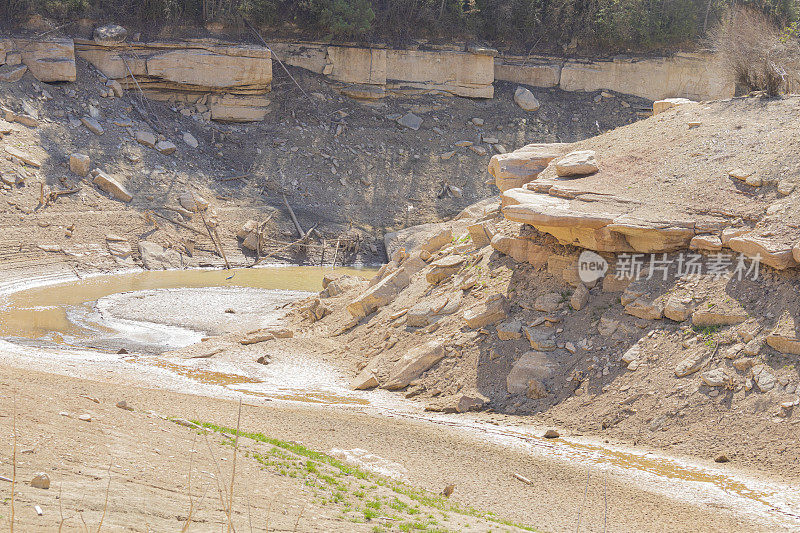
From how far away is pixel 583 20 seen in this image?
113ft

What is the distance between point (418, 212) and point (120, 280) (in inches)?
428

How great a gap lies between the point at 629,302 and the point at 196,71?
20.9 m

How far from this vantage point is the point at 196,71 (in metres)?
28.6

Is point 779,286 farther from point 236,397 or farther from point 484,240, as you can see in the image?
point 236,397

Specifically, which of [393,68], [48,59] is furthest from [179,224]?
[393,68]

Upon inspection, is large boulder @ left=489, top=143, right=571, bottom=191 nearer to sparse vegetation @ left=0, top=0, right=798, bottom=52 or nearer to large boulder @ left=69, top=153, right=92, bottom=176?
large boulder @ left=69, top=153, right=92, bottom=176

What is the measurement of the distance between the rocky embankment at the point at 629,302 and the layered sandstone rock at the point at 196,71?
51.6 ft

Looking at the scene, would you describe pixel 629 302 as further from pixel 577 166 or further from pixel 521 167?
pixel 521 167

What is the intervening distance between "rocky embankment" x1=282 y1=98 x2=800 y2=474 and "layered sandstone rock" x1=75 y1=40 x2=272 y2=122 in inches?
619

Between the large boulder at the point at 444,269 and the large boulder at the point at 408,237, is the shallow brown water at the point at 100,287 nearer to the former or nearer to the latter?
the large boulder at the point at 408,237

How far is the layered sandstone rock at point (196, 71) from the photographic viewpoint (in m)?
28.0

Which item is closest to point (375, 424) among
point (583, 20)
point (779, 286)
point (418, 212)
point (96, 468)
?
point (96, 468)

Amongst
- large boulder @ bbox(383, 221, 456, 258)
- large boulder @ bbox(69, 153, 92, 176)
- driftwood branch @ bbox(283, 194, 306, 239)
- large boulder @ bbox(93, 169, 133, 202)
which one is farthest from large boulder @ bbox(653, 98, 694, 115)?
large boulder @ bbox(69, 153, 92, 176)

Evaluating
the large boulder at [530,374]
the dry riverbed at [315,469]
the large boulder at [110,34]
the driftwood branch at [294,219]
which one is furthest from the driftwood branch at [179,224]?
the large boulder at [530,374]
